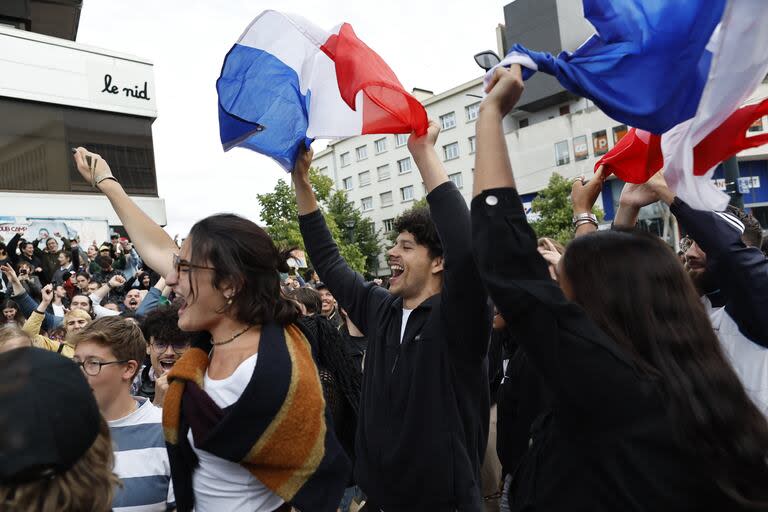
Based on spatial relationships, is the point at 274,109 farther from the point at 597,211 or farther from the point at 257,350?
the point at 597,211

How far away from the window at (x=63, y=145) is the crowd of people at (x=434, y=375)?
1973 centimetres

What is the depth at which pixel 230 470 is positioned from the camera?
190 centimetres

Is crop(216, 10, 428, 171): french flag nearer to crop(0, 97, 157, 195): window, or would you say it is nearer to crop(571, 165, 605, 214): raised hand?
crop(571, 165, 605, 214): raised hand

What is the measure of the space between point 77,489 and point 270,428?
655 mm

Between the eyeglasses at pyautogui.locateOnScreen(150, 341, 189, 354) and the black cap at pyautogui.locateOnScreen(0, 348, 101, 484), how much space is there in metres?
2.26

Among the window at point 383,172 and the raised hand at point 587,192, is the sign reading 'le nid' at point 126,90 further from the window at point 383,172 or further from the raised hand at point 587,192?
the window at point 383,172

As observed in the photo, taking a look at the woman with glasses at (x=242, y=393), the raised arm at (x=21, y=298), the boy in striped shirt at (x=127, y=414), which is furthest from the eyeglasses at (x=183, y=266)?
the raised arm at (x=21, y=298)

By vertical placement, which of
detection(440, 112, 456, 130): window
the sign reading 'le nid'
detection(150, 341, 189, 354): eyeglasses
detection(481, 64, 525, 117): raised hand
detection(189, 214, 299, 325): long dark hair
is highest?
detection(440, 112, 456, 130): window

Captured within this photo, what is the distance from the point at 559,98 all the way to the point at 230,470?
140 feet

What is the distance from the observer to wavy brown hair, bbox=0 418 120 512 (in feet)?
3.89

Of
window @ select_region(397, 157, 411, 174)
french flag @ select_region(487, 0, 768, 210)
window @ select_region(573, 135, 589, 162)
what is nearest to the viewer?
french flag @ select_region(487, 0, 768, 210)

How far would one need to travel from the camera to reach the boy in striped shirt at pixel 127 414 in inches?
89.7

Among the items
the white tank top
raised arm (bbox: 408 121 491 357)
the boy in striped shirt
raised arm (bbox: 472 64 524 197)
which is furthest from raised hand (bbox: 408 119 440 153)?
the boy in striped shirt

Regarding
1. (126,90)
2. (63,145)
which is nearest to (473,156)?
(126,90)
